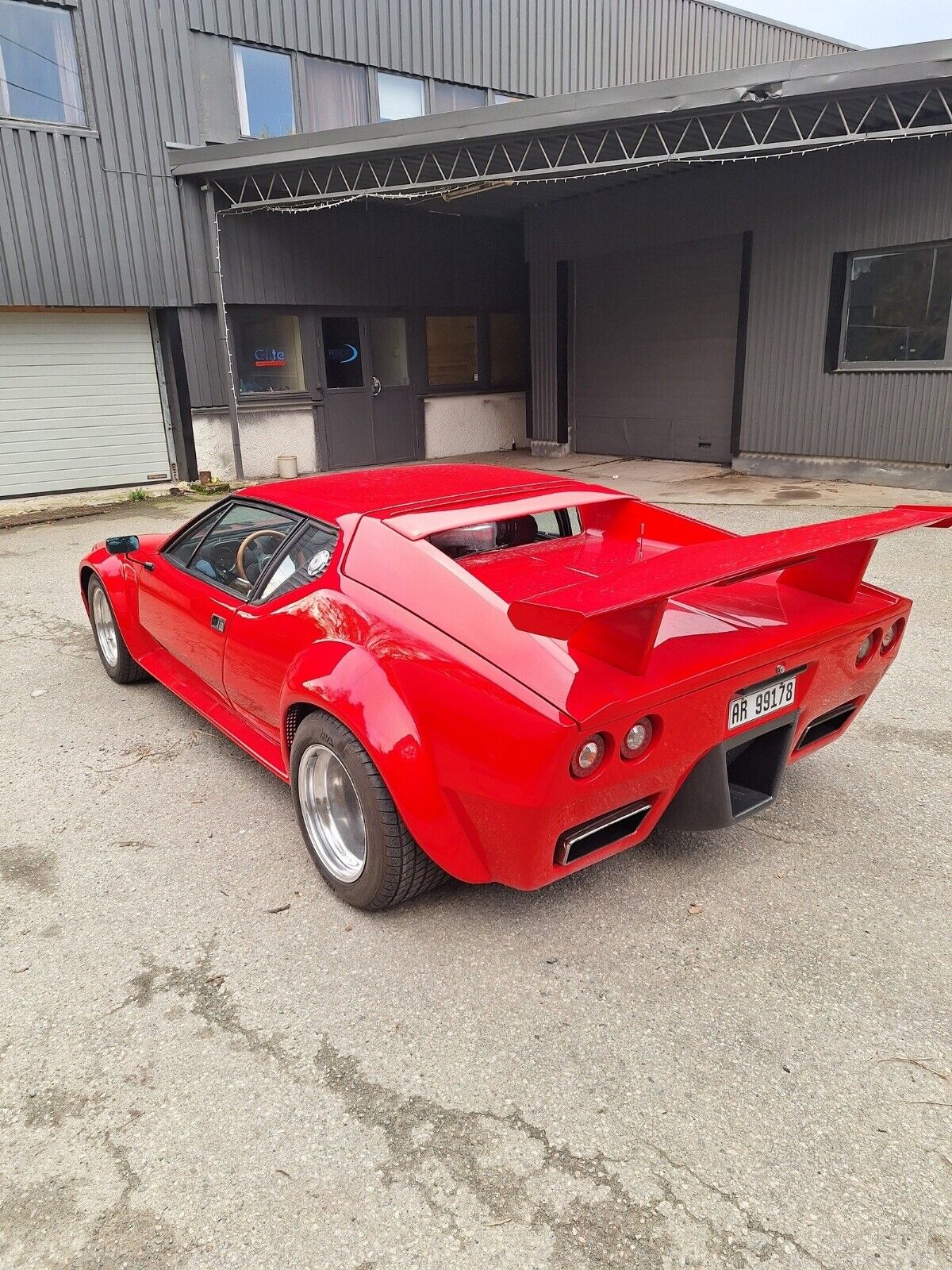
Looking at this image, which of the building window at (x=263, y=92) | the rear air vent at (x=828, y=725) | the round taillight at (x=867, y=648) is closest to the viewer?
the round taillight at (x=867, y=648)

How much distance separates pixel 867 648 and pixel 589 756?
1304 mm

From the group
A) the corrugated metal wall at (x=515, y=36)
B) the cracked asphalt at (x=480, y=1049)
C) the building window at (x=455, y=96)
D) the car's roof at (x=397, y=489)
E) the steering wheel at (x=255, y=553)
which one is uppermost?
the corrugated metal wall at (x=515, y=36)

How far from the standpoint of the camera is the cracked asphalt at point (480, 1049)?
6.08 ft

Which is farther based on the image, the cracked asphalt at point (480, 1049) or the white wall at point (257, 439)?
the white wall at point (257, 439)

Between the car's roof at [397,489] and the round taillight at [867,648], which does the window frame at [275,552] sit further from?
the round taillight at [867,648]

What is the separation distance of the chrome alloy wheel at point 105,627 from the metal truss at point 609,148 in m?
7.49

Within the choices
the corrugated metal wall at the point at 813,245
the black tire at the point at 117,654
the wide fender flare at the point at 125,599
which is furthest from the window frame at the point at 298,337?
the wide fender flare at the point at 125,599

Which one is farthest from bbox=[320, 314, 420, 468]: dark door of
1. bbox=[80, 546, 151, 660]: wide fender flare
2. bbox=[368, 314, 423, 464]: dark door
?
bbox=[80, 546, 151, 660]: wide fender flare

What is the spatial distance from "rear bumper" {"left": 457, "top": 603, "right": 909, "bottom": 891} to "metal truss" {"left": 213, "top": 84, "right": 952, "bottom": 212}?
7990 millimetres

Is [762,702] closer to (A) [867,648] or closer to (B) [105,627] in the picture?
(A) [867,648]

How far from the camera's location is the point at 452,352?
51.4 ft

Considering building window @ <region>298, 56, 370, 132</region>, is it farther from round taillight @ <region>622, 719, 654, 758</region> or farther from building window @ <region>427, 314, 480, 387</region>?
round taillight @ <region>622, 719, 654, 758</region>

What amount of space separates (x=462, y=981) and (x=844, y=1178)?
3.58 ft

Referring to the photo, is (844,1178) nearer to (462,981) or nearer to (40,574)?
(462,981)
